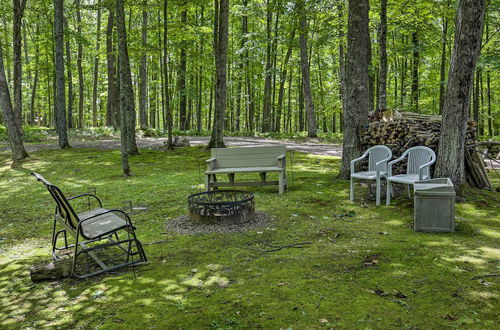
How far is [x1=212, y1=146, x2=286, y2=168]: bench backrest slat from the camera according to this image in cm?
775

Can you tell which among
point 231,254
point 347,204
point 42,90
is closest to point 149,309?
point 231,254

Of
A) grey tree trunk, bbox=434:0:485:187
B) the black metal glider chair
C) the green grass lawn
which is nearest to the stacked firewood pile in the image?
the green grass lawn

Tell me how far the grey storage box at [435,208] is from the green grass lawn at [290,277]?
8.8 inches

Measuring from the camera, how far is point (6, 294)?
3350mm

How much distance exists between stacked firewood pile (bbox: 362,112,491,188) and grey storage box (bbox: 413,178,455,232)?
7.54ft

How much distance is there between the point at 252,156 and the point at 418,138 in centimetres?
333

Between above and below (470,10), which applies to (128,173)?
below

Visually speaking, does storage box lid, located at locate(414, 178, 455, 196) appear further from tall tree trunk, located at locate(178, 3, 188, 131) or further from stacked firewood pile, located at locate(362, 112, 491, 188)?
tall tree trunk, located at locate(178, 3, 188, 131)

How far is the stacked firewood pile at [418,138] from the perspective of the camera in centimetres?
677

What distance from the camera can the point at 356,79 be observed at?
7.66 meters

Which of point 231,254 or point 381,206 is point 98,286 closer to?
point 231,254

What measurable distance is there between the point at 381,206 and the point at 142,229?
4.02 m

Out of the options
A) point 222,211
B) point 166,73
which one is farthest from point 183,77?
point 222,211

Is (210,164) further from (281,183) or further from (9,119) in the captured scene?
(9,119)
